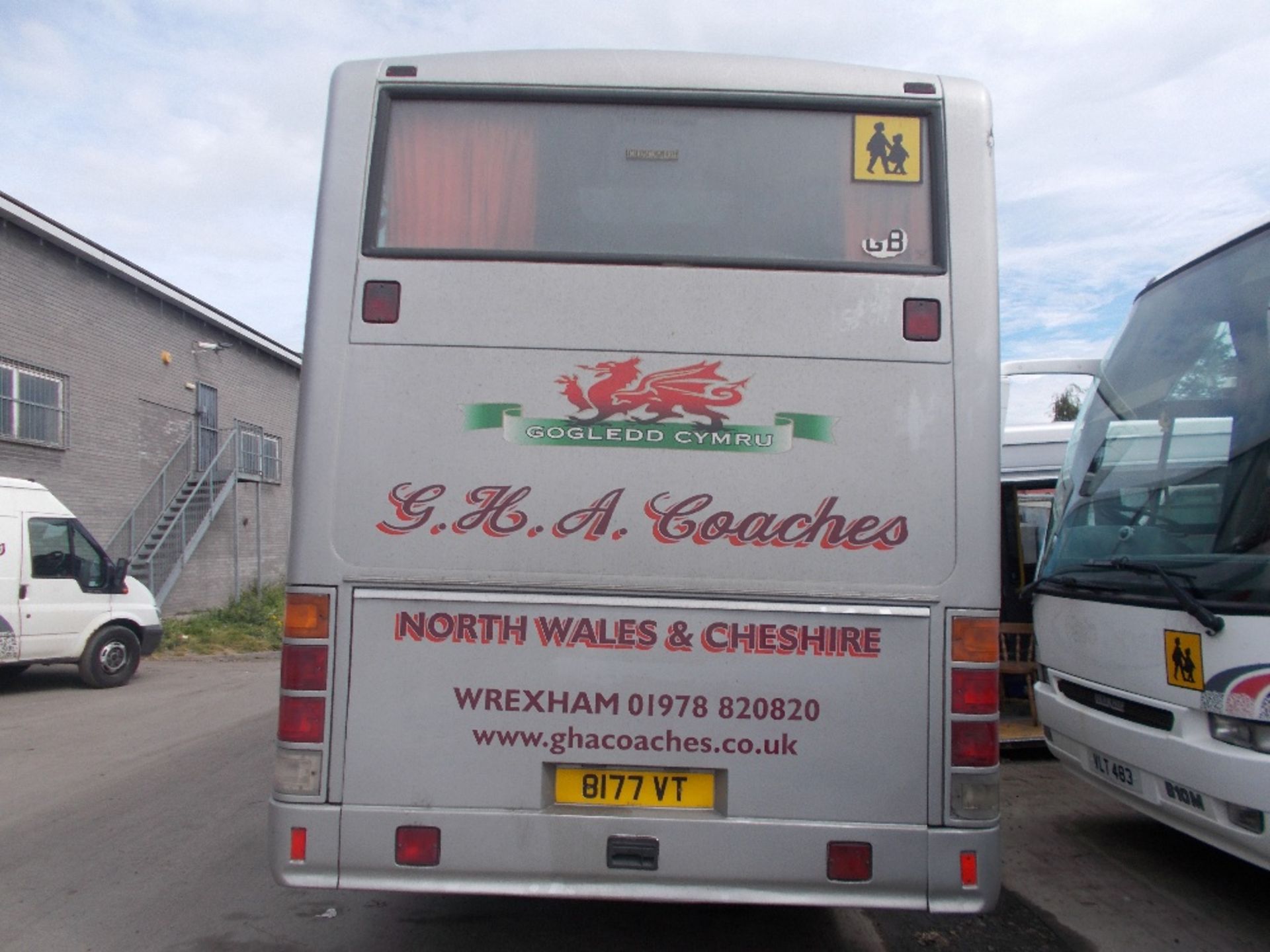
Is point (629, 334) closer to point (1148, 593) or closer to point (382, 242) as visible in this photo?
point (382, 242)

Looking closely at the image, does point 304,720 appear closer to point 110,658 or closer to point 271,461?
point 110,658

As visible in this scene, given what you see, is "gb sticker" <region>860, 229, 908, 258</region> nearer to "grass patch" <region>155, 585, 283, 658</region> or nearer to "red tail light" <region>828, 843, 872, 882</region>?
"red tail light" <region>828, 843, 872, 882</region>

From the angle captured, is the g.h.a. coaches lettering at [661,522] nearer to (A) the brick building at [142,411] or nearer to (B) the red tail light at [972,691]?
(B) the red tail light at [972,691]

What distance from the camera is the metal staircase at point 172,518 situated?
18.3m

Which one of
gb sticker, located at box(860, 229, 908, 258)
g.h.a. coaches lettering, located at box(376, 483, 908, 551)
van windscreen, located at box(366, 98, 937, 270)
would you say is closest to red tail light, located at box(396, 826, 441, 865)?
g.h.a. coaches lettering, located at box(376, 483, 908, 551)

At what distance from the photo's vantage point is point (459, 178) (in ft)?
13.0

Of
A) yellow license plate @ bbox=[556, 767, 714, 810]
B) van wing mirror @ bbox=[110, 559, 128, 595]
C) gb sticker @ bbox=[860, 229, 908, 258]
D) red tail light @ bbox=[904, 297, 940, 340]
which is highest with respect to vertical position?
gb sticker @ bbox=[860, 229, 908, 258]

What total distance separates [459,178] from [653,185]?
723 millimetres

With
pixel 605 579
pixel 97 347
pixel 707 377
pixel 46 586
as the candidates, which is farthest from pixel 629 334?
pixel 97 347

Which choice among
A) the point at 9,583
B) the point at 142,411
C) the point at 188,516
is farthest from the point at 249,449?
the point at 9,583

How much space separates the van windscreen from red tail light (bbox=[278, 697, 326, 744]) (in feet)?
5.31

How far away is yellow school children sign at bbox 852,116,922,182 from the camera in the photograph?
390 cm

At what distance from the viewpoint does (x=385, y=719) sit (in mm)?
3699

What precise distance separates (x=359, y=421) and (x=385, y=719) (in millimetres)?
1051
